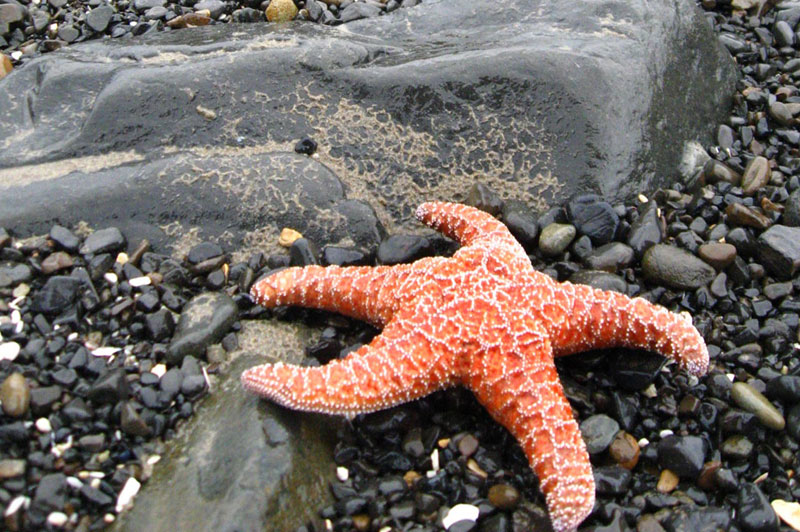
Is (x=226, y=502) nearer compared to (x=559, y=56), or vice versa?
(x=226, y=502)

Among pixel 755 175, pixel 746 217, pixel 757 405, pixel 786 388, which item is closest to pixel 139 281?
pixel 757 405

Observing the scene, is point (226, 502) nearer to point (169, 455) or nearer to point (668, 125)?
point (169, 455)

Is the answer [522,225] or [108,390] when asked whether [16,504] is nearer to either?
[108,390]

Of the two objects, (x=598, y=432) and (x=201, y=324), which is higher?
(x=201, y=324)

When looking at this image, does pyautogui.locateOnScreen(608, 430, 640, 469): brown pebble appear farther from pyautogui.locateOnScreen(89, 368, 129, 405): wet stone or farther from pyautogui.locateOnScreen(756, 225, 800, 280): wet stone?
pyautogui.locateOnScreen(89, 368, 129, 405): wet stone

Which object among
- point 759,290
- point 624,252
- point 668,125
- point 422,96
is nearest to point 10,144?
point 422,96

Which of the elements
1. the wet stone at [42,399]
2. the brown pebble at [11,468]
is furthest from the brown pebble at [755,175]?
the brown pebble at [11,468]
